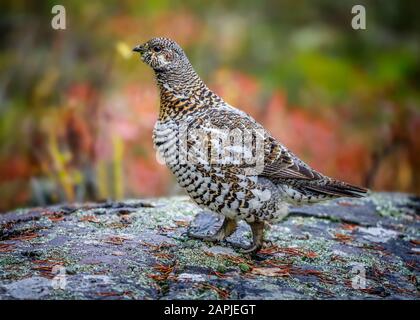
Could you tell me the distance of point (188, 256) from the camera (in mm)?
4250

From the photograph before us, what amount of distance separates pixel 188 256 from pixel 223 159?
762mm

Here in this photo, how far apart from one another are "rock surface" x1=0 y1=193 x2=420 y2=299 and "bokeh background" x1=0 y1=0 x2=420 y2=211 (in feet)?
8.38

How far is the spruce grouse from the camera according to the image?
14.4ft

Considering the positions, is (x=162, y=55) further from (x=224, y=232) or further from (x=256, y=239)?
(x=256, y=239)

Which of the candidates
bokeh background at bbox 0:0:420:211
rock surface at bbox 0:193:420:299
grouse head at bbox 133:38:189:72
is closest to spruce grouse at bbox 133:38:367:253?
grouse head at bbox 133:38:189:72

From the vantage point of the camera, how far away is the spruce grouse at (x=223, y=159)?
439 cm

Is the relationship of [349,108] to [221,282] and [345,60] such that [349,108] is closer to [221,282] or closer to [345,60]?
[345,60]

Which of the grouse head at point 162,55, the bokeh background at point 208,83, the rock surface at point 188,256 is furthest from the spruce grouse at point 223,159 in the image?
the bokeh background at point 208,83

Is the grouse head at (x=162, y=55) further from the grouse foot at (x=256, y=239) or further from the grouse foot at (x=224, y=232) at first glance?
the grouse foot at (x=256, y=239)

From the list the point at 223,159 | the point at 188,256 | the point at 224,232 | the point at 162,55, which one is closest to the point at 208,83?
the point at 162,55

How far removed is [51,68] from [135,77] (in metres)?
1.50

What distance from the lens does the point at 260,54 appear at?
452 inches

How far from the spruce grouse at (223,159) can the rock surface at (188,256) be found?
37cm
